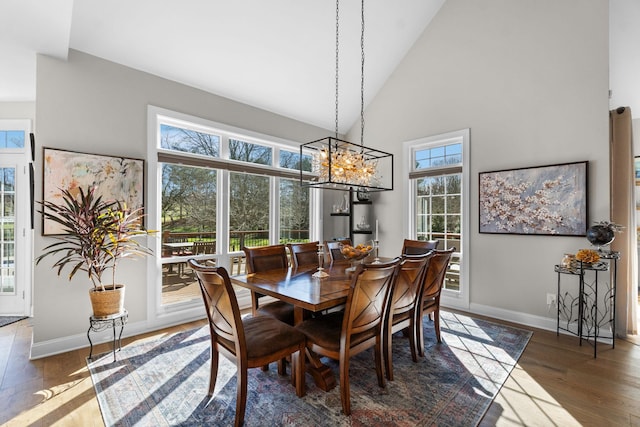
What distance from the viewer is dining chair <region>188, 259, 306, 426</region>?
180 cm

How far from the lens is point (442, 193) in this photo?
14.5ft

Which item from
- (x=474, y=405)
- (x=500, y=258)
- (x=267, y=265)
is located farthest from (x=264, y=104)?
(x=474, y=405)

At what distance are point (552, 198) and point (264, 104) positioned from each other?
390cm

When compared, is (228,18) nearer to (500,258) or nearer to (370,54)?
(370,54)

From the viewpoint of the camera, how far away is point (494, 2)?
380 centimetres

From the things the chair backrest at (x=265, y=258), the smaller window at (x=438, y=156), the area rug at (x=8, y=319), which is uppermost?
the smaller window at (x=438, y=156)

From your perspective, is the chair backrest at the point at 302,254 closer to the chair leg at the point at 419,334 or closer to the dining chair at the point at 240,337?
the dining chair at the point at 240,337

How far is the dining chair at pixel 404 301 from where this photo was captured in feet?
7.29

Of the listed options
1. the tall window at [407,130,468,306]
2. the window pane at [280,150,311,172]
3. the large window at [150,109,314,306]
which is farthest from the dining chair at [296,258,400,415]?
the window pane at [280,150,311,172]

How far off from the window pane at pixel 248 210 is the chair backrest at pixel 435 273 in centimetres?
261

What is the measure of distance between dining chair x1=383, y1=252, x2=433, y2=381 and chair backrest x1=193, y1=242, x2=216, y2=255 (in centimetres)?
261

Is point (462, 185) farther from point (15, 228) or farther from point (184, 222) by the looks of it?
point (15, 228)

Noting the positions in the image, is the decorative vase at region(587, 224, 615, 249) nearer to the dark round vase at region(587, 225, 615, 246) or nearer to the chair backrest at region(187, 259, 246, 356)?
the dark round vase at region(587, 225, 615, 246)

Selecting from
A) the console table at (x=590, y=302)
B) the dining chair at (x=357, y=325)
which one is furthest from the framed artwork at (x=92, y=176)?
the console table at (x=590, y=302)
